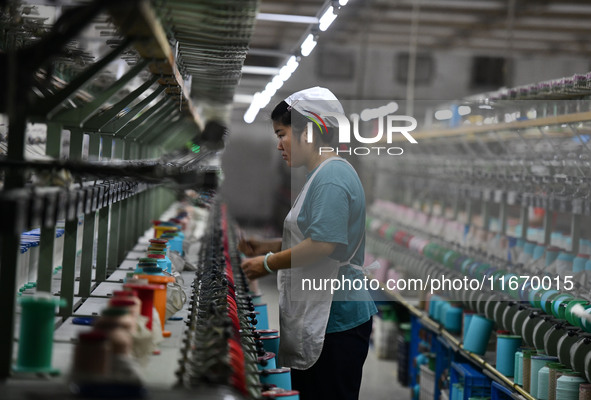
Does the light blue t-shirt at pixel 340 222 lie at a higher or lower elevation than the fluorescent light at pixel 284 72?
lower

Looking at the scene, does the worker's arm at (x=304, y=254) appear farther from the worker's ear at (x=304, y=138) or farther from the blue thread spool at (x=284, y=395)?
the blue thread spool at (x=284, y=395)

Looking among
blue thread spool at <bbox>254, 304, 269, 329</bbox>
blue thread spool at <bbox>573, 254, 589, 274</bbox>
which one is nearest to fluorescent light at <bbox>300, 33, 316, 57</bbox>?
blue thread spool at <bbox>254, 304, 269, 329</bbox>

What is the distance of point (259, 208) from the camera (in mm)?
16703

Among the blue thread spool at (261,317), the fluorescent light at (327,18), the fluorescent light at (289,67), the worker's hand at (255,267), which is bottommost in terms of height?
the blue thread spool at (261,317)

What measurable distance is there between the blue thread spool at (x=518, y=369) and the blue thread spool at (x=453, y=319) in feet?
4.12

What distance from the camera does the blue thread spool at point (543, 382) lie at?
344 centimetres

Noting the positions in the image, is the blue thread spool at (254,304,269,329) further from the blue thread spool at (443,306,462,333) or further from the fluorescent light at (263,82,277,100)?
the fluorescent light at (263,82,277,100)

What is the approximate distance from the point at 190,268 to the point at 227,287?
1027 millimetres

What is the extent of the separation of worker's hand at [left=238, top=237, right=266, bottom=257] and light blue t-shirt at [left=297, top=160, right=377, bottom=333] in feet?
1.62

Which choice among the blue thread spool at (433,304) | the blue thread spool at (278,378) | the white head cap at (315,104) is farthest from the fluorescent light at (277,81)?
the blue thread spool at (278,378)

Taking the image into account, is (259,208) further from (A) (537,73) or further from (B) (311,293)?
(B) (311,293)

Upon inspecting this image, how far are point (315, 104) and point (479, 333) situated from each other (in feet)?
7.12

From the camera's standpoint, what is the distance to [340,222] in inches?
112

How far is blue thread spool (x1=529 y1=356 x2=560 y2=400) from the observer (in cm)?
356
